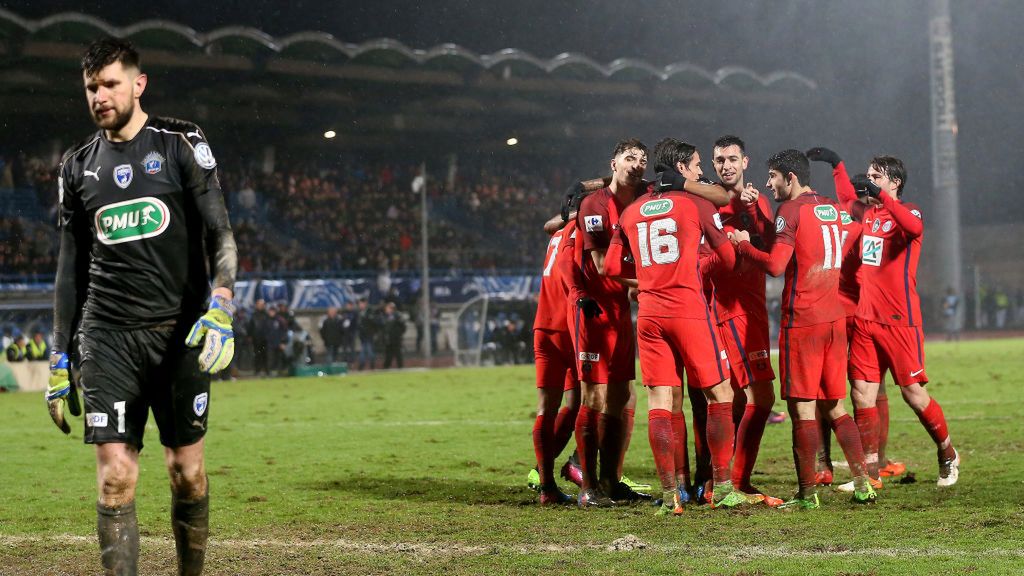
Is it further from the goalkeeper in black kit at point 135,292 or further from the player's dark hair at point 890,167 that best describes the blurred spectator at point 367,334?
the goalkeeper in black kit at point 135,292

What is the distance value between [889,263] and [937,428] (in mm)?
1295

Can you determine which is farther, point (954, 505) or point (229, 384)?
point (229, 384)

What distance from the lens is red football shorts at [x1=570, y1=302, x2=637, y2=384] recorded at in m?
7.41

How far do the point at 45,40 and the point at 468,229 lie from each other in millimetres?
16767

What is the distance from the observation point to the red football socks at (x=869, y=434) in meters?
8.04

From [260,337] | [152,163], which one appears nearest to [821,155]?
[152,163]

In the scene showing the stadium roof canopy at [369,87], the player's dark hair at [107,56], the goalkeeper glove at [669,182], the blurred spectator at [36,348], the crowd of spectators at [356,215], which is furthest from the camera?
the crowd of spectators at [356,215]

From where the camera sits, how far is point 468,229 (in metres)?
40.8

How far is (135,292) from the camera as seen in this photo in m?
4.59

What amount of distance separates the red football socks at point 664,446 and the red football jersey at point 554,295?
49.4 inches

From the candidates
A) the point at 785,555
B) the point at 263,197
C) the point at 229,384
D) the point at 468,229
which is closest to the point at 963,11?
the point at 468,229

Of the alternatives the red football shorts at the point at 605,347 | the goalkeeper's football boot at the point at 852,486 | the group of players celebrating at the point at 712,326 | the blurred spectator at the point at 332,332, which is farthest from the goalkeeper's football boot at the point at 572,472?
the blurred spectator at the point at 332,332

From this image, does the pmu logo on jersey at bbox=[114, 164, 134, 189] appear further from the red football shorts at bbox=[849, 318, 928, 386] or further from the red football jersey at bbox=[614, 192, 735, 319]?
the red football shorts at bbox=[849, 318, 928, 386]

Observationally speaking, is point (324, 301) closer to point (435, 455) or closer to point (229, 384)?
point (229, 384)
